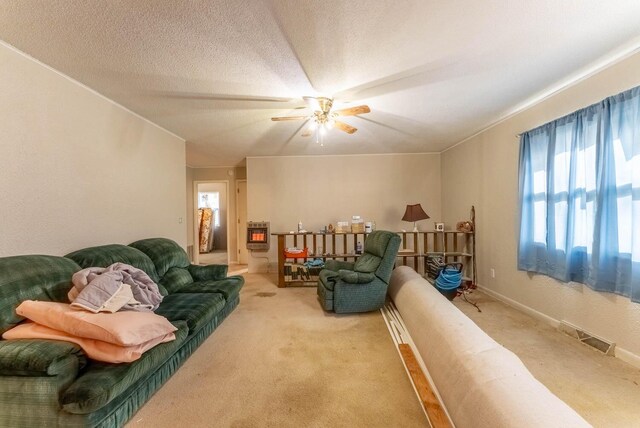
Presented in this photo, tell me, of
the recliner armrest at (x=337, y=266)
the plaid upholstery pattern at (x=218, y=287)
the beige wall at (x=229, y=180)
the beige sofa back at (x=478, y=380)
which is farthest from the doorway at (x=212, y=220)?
the beige sofa back at (x=478, y=380)

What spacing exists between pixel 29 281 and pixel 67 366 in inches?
32.7

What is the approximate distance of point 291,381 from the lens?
2074 millimetres

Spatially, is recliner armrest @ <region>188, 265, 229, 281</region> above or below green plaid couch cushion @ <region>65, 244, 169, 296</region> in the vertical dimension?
below

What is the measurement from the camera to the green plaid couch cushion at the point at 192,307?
7.47 ft

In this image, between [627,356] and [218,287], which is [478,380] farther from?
[218,287]

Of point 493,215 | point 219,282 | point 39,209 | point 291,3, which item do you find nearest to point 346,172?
point 493,215

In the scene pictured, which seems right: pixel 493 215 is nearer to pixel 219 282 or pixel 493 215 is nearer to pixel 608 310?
pixel 608 310

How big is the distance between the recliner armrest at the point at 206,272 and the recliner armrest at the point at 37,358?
1.99 meters

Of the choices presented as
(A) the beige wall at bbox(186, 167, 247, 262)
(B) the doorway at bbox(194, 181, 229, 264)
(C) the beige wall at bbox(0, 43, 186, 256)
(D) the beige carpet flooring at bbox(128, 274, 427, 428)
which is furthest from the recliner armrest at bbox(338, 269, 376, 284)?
(B) the doorway at bbox(194, 181, 229, 264)

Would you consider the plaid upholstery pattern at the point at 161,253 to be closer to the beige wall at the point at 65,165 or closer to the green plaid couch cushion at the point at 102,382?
→ the beige wall at the point at 65,165

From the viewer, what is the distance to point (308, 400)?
1864 millimetres

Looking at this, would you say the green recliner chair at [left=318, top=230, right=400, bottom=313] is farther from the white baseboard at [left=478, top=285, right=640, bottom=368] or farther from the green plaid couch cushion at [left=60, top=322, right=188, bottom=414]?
the green plaid couch cushion at [left=60, top=322, right=188, bottom=414]

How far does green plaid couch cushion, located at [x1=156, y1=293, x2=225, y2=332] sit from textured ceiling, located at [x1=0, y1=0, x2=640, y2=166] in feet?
6.81

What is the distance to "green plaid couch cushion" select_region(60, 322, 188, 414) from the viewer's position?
1345mm
